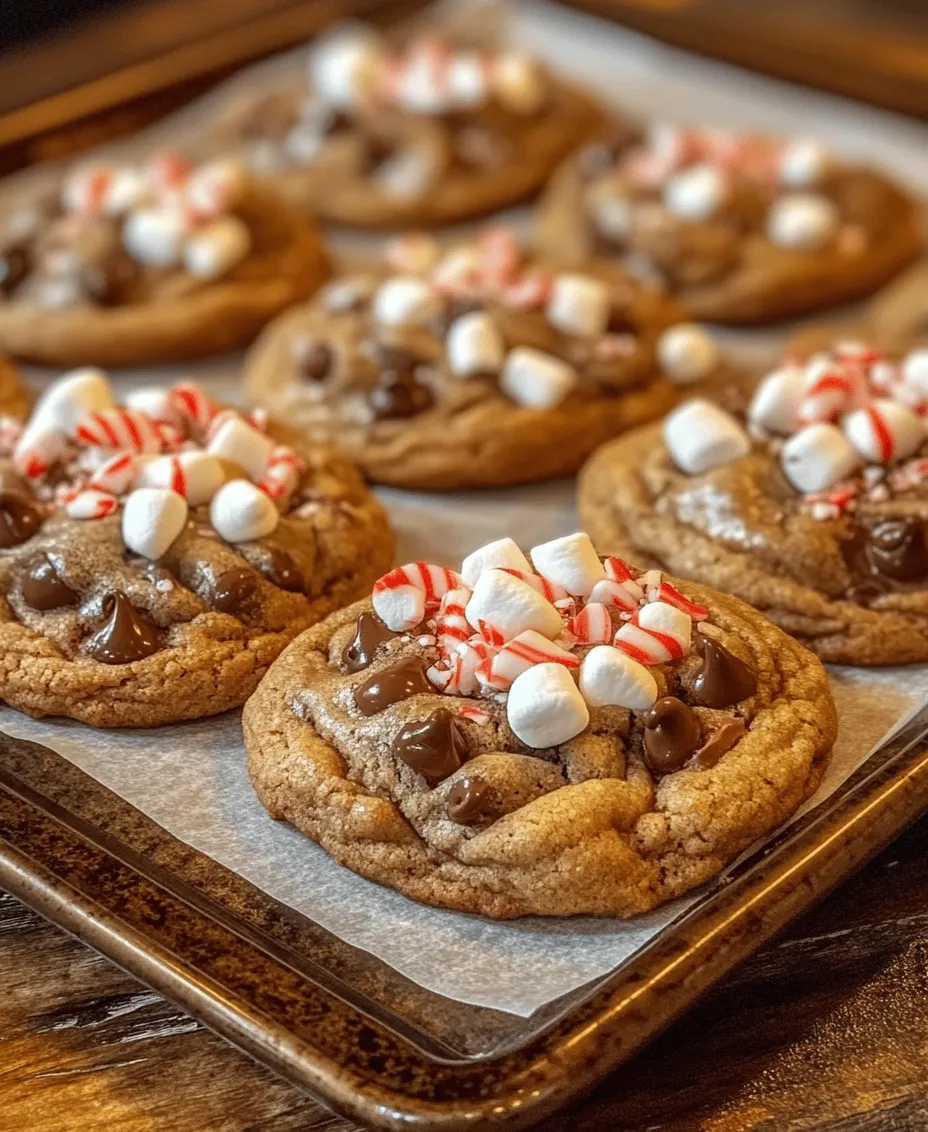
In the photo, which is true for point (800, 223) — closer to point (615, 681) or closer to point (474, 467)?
point (474, 467)

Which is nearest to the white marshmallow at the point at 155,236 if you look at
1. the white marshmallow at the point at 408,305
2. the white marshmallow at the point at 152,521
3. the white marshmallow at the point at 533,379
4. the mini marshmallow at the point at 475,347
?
the white marshmallow at the point at 408,305

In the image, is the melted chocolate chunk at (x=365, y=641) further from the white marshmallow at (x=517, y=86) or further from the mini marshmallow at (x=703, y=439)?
the white marshmallow at (x=517, y=86)

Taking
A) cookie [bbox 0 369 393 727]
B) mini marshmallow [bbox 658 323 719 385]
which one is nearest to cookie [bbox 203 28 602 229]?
mini marshmallow [bbox 658 323 719 385]

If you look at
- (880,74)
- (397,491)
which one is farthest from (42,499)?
(880,74)

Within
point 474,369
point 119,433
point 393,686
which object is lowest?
point 474,369

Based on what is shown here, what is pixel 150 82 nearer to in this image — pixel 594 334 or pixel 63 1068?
pixel 594 334

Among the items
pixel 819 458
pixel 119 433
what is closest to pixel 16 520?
pixel 119 433
